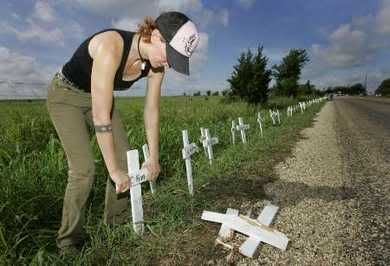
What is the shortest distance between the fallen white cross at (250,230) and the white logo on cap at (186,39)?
5.57 ft

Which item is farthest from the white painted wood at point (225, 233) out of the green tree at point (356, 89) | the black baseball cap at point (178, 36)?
the green tree at point (356, 89)

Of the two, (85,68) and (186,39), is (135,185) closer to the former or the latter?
(85,68)

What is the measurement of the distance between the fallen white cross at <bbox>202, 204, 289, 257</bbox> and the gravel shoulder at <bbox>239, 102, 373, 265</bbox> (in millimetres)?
77

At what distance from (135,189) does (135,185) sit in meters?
0.04

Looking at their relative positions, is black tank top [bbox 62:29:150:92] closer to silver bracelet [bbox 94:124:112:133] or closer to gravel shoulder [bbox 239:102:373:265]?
silver bracelet [bbox 94:124:112:133]

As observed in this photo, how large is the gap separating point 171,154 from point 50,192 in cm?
316

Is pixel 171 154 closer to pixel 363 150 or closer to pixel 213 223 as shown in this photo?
pixel 213 223

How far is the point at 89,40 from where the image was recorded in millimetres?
2795

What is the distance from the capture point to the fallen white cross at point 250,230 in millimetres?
3283

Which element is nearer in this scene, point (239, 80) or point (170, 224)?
point (170, 224)

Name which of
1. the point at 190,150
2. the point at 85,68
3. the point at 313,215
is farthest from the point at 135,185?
the point at 190,150

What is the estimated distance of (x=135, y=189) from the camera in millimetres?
3340

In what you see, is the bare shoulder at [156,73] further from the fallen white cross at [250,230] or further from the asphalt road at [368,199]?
the asphalt road at [368,199]

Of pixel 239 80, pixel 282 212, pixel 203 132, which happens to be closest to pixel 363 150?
pixel 203 132
